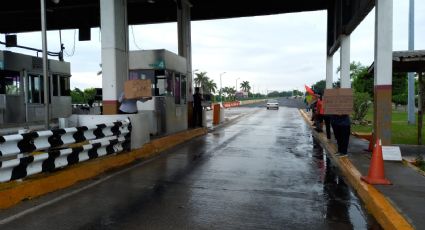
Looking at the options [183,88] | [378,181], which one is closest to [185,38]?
[183,88]

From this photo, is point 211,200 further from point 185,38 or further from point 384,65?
point 185,38

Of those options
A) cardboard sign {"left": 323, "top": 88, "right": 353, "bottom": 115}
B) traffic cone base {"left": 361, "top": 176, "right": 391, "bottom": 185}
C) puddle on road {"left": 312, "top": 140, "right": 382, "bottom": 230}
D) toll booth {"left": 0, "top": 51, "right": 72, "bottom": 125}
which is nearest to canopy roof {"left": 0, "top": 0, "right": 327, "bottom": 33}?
toll booth {"left": 0, "top": 51, "right": 72, "bottom": 125}

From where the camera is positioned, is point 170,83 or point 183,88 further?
point 183,88

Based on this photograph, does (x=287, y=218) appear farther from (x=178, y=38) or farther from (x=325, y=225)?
(x=178, y=38)

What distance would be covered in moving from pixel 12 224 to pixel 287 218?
3563 mm

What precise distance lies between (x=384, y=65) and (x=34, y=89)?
42.7ft

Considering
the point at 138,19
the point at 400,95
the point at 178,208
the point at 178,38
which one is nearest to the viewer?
the point at 178,208

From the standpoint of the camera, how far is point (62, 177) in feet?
23.0

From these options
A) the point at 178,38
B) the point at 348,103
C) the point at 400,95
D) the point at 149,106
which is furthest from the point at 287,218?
the point at 400,95

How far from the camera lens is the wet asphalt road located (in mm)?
5062

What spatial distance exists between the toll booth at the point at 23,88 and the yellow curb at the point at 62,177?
6774mm

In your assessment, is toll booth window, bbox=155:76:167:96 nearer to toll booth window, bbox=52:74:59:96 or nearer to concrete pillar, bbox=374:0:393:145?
toll booth window, bbox=52:74:59:96

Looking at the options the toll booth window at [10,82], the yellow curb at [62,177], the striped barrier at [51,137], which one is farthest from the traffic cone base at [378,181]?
the toll booth window at [10,82]

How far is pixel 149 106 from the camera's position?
13922mm
